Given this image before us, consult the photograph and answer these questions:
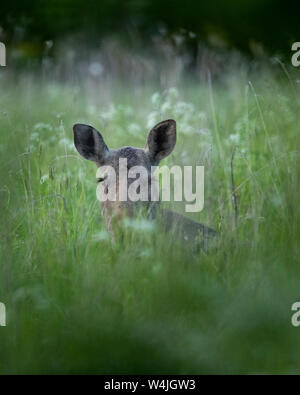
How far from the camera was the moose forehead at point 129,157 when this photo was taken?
14.0ft

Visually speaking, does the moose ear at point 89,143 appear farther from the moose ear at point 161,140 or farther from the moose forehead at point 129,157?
the moose ear at point 161,140

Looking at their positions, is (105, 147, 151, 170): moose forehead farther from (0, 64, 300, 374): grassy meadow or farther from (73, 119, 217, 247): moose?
(0, 64, 300, 374): grassy meadow

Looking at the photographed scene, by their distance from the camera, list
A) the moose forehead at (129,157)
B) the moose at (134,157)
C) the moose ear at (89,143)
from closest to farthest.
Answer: the moose at (134,157) < the moose forehead at (129,157) < the moose ear at (89,143)

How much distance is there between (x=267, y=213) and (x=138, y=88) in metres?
4.76

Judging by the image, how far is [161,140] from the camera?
4.51 meters

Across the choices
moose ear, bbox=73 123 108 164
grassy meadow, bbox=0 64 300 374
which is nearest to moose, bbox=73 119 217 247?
moose ear, bbox=73 123 108 164

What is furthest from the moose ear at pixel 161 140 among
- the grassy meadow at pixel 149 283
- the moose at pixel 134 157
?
the grassy meadow at pixel 149 283

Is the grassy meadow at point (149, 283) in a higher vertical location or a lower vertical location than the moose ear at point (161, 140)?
lower

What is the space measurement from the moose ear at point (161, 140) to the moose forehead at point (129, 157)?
0.08m

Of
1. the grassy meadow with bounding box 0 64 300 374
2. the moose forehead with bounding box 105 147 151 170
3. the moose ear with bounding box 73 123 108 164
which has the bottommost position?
the grassy meadow with bounding box 0 64 300 374

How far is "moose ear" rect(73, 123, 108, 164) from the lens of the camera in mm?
4375

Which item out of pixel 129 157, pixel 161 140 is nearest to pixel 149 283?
pixel 129 157
